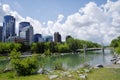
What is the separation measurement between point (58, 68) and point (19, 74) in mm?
5565

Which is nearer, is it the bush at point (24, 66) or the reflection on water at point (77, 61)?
the bush at point (24, 66)

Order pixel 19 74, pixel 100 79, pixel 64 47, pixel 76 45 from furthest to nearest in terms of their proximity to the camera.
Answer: pixel 76 45
pixel 64 47
pixel 19 74
pixel 100 79

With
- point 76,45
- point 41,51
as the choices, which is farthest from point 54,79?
point 76,45

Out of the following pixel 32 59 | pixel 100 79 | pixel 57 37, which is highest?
pixel 57 37

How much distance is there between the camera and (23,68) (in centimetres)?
2022

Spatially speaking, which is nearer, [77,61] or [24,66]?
[24,66]

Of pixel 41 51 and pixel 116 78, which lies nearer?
pixel 116 78

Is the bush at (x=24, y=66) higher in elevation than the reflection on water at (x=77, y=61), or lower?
higher

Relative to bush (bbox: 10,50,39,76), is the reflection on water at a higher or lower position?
lower

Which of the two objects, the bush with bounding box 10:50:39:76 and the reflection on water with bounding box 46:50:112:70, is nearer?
the bush with bounding box 10:50:39:76

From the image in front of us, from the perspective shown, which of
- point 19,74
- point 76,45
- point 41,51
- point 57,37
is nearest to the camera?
point 19,74

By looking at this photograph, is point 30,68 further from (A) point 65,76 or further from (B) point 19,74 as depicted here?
(A) point 65,76

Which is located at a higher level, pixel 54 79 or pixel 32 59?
pixel 32 59

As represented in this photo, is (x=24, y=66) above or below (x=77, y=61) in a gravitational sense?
above
